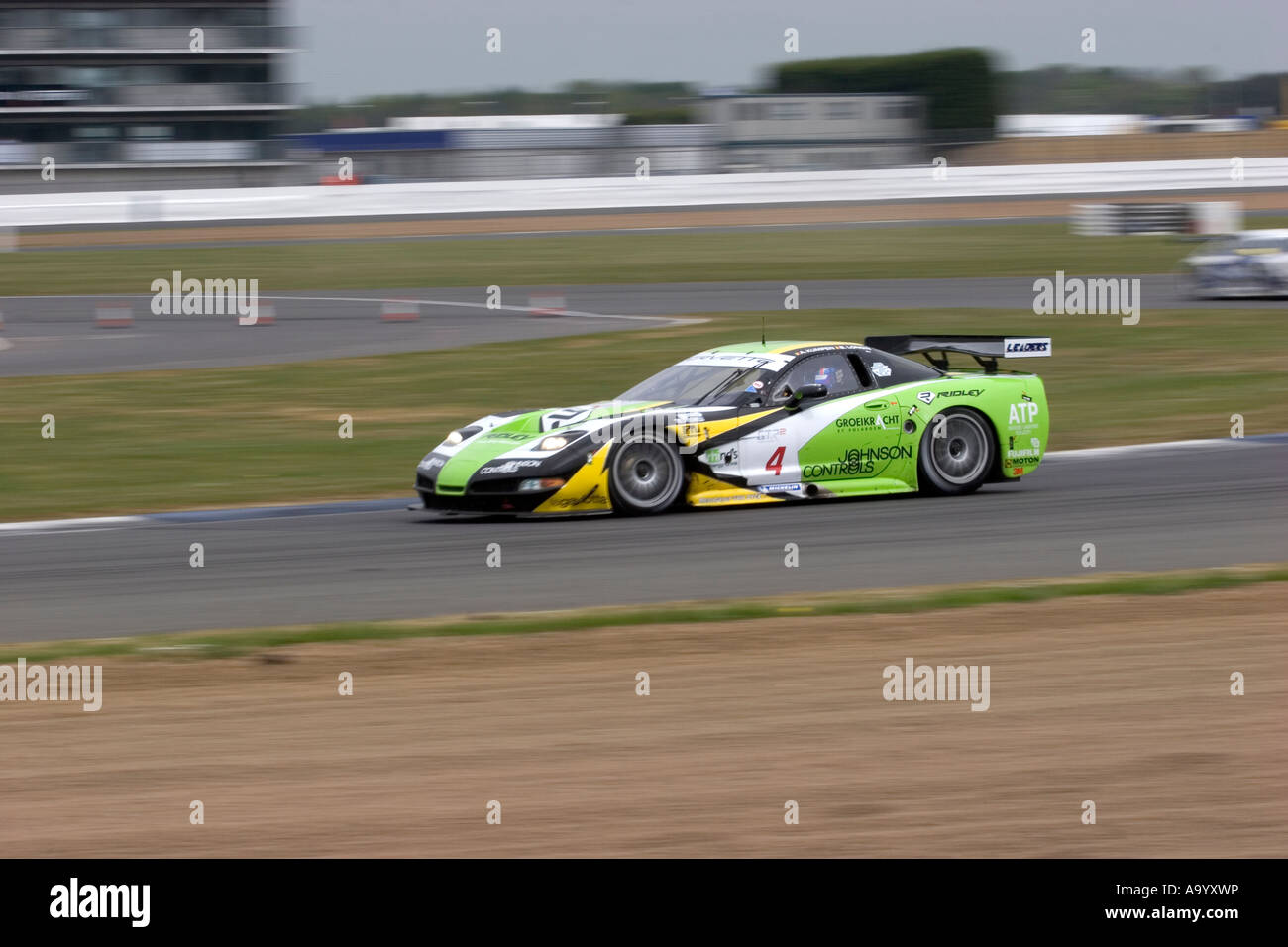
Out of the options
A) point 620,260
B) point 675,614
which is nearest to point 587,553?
point 675,614

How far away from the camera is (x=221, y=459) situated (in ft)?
47.9

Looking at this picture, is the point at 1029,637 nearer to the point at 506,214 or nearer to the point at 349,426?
the point at 349,426

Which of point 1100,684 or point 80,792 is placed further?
point 1100,684

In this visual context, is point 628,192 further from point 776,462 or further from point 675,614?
point 675,614

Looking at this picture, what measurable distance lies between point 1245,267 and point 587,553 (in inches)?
727

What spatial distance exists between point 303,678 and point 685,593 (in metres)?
2.48

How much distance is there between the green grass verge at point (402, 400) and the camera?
44.8ft

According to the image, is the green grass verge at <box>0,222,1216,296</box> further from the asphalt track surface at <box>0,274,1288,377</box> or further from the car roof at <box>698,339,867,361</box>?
the car roof at <box>698,339,867,361</box>

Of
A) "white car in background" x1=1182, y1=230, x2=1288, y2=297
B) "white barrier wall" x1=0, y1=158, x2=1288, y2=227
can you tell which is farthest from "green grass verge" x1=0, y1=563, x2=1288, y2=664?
"white barrier wall" x1=0, y1=158, x2=1288, y2=227

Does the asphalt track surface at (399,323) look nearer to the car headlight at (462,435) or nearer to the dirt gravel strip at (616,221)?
the car headlight at (462,435)

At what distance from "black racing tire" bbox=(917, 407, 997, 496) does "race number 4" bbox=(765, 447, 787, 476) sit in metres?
1.13

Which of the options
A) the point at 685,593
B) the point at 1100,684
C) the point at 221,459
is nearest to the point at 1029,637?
the point at 1100,684

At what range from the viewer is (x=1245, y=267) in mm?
25688

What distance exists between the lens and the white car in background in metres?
25.4
